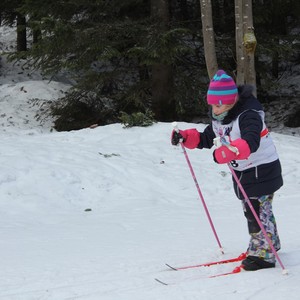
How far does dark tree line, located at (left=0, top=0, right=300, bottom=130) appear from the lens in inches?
508

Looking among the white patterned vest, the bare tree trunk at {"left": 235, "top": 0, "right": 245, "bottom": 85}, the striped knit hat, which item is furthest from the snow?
the bare tree trunk at {"left": 235, "top": 0, "right": 245, "bottom": 85}

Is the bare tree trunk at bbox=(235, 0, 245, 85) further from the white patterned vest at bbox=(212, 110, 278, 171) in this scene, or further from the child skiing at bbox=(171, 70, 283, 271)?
the white patterned vest at bbox=(212, 110, 278, 171)

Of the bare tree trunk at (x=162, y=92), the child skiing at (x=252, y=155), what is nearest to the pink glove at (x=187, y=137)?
the child skiing at (x=252, y=155)

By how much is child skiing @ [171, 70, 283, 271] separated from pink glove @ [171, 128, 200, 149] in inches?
10.6

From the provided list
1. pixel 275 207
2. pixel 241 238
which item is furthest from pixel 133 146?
pixel 241 238

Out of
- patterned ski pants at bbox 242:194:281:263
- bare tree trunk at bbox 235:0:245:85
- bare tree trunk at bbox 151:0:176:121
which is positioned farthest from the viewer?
bare tree trunk at bbox 151:0:176:121

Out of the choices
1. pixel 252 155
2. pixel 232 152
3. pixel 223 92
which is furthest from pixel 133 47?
pixel 232 152

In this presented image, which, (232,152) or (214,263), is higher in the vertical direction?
(232,152)

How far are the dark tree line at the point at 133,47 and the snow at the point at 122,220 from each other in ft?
9.99

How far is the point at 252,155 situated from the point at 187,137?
26.8 inches

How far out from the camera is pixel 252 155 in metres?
4.07

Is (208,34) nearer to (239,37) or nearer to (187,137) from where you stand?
(239,37)

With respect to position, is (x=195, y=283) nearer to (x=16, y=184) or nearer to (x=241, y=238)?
(x=241, y=238)

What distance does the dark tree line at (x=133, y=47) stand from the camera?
1291cm
